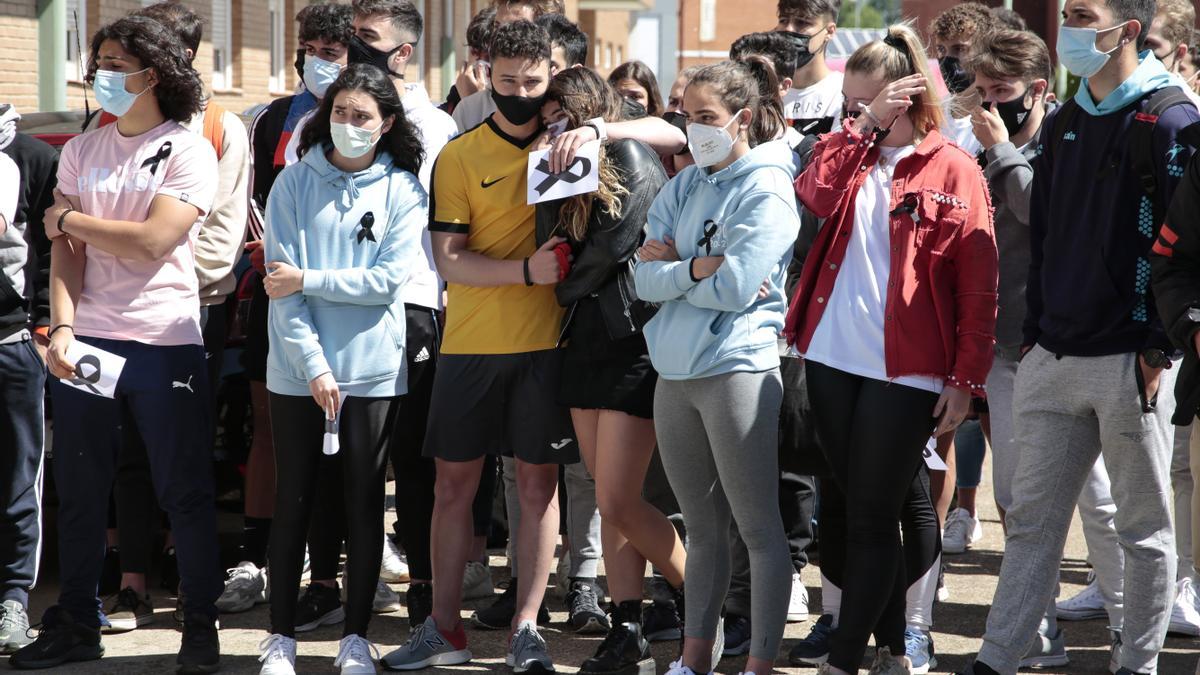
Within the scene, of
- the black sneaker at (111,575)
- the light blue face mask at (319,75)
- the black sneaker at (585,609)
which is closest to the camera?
the black sneaker at (585,609)

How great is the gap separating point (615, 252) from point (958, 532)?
9.60 feet

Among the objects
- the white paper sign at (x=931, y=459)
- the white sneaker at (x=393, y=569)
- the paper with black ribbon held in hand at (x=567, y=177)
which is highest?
the paper with black ribbon held in hand at (x=567, y=177)

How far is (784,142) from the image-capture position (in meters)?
4.63

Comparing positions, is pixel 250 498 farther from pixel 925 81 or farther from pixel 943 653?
pixel 925 81

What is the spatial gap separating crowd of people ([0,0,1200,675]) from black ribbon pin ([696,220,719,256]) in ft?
0.05

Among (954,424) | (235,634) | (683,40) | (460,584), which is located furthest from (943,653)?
(683,40)

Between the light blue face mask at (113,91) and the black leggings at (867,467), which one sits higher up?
the light blue face mask at (113,91)

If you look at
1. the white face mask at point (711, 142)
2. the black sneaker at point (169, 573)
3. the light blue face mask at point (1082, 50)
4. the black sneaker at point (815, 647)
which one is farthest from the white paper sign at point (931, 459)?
the black sneaker at point (169, 573)

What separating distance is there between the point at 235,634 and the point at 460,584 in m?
1.00

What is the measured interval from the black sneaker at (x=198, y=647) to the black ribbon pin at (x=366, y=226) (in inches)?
56.5

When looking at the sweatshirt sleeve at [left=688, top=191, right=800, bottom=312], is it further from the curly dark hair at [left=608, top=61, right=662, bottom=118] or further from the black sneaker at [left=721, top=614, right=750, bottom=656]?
the curly dark hair at [left=608, top=61, right=662, bottom=118]

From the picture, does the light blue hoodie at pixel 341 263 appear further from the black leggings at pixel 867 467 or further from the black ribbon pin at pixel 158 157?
the black leggings at pixel 867 467

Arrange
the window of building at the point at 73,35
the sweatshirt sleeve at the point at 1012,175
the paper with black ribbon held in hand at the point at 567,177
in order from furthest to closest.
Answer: the window of building at the point at 73,35 → the sweatshirt sleeve at the point at 1012,175 → the paper with black ribbon held in hand at the point at 567,177

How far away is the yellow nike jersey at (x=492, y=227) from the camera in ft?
16.1
